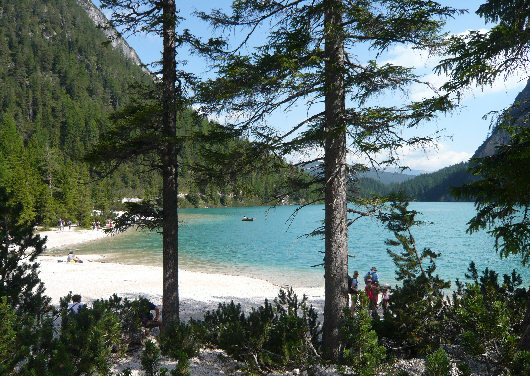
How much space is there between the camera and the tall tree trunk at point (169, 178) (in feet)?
26.8

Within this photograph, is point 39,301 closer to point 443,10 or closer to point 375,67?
point 375,67

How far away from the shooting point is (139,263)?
2978 centimetres

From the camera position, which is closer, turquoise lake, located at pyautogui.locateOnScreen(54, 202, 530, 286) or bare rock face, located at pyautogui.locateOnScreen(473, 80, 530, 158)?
bare rock face, located at pyautogui.locateOnScreen(473, 80, 530, 158)

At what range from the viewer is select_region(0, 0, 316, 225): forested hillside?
42031mm

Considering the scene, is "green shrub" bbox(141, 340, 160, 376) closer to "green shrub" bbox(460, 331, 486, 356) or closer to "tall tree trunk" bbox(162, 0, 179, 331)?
"tall tree trunk" bbox(162, 0, 179, 331)

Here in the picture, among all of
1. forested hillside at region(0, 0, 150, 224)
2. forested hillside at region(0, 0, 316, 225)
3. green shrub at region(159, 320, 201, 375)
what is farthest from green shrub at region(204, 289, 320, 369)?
forested hillside at region(0, 0, 150, 224)

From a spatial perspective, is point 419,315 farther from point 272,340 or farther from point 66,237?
point 66,237

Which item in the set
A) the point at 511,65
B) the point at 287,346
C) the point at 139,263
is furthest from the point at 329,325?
the point at 139,263

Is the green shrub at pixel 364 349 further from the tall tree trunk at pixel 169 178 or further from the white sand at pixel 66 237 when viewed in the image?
the white sand at pixel 66 237

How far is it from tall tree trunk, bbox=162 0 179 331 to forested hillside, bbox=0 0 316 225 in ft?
1.63

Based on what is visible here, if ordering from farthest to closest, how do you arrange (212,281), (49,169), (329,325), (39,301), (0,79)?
(0,79) < (49,169) < (212,281) < (39,301) < (329,325)

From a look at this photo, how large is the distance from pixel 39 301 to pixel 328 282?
6532 millimetres

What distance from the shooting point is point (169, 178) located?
8258 mm

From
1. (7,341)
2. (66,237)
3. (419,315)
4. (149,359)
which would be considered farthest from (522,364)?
(66,237)
